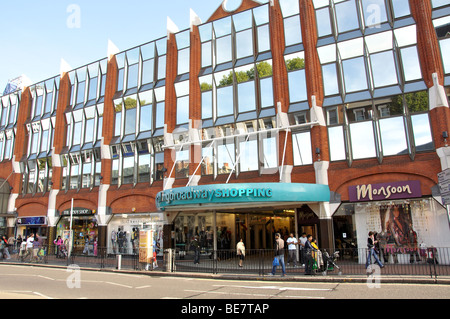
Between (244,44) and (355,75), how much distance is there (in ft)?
28.1

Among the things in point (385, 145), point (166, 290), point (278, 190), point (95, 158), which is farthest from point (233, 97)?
point (166, 290)

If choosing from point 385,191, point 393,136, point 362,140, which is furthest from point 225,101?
point 385,191

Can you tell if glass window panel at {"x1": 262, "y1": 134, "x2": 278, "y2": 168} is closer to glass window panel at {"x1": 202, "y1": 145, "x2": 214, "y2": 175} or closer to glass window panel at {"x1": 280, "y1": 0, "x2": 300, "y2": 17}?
glass window panel at {"x1": 202, "y1": 145, "x2": 214, "y2": 175}

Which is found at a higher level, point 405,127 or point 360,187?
point 405,127

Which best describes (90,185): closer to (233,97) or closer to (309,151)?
(233,97)

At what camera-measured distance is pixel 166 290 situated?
38.0ft

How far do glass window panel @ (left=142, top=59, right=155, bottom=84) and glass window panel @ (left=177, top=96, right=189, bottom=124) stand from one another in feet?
13.4

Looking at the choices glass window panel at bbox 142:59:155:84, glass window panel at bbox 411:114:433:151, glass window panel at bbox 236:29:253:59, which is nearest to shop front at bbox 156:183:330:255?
glass window panel at bbox 411:114:433:151

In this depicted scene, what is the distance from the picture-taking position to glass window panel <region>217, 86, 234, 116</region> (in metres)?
25.0

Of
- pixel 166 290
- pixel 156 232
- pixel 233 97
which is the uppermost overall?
pixel 233 97

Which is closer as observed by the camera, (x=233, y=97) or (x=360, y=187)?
(x=360, y=187)

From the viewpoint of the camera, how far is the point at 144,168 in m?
28.1

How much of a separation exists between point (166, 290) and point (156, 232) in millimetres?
15290
